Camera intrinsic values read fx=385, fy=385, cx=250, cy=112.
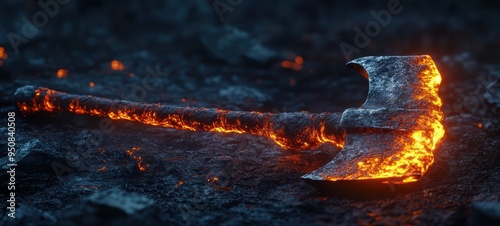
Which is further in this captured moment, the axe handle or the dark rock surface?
the axe handle

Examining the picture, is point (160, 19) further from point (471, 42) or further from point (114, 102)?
point (471, 42)

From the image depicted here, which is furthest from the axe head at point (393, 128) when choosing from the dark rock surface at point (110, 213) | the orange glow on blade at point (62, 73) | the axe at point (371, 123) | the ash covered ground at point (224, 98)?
the orange glow on blade at point (62, 73)

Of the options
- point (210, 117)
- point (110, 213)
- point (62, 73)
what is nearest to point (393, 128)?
point (210, 117)

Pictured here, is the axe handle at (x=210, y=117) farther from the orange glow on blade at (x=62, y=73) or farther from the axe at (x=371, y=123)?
the orange glow on blade at (x=62, y=73)

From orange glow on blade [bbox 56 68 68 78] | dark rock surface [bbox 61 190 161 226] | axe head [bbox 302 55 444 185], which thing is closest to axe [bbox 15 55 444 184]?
axe head [bbox 302 55 444 185]

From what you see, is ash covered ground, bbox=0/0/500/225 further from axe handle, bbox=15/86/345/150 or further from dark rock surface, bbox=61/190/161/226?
axe handle, bbox=15/86/345/150

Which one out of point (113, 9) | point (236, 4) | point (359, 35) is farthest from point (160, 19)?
point (359, 35)
